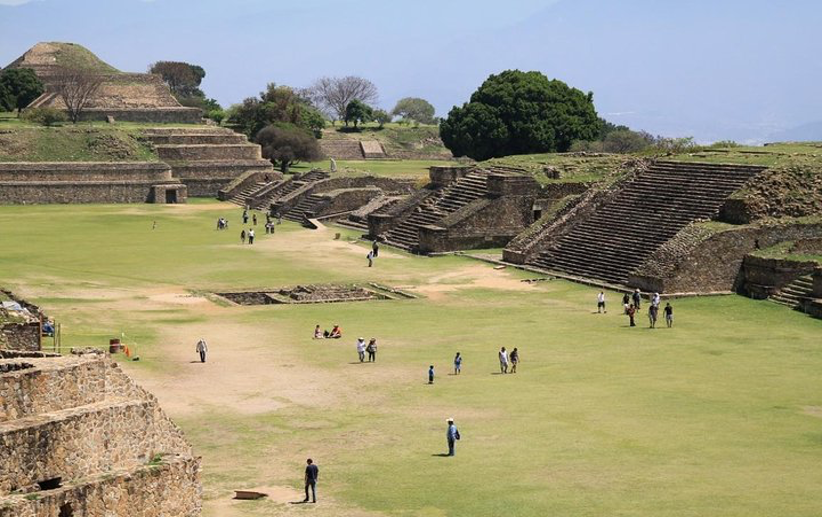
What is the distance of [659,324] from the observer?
129ft

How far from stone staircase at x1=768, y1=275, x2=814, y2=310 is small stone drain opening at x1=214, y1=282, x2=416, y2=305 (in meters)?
10.8

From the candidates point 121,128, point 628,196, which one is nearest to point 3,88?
point 121,128

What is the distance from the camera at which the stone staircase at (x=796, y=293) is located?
4103 cm

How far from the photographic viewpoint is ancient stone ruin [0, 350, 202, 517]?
689 inches

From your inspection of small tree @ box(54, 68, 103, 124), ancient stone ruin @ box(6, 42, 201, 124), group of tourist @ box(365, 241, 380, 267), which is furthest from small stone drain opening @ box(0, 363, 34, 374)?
ancient stone ruin @ box(6, 42, 201, 124)

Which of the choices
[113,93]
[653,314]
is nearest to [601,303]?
[653,314]

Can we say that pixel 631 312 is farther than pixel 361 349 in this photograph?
Yes

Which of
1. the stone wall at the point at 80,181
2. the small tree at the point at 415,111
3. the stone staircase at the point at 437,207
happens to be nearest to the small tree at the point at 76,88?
the stone wall at the point at 80,181

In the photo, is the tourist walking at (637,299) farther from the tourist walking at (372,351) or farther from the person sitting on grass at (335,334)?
the tourist walking at (372,351)

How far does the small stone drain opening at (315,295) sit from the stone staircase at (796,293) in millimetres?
10794

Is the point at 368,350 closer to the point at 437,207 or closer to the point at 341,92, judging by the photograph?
the point at 437,207

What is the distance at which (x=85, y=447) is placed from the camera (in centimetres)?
1845

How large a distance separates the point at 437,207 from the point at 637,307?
20669mm

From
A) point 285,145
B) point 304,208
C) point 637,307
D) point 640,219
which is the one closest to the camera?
point 637,307
